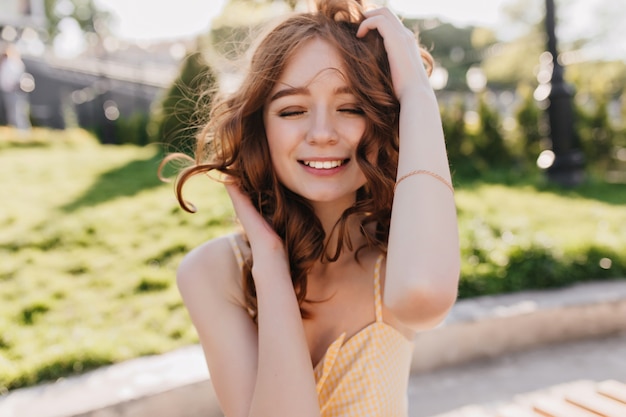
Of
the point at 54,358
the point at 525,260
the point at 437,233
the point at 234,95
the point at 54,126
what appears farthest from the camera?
the point at 54,126

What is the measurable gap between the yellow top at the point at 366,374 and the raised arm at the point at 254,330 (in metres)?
0.21

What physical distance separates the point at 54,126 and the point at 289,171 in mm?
23759

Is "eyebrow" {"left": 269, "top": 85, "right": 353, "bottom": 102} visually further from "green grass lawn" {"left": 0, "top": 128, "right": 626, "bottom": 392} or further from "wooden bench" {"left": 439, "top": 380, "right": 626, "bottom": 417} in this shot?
"green grass lawn" {"left": 0, "top": 128, "right": 626, "bottom": 392}

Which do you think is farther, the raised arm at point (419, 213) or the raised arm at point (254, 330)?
the raised arm at point (254, 330)

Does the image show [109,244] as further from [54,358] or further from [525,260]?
[525,260]

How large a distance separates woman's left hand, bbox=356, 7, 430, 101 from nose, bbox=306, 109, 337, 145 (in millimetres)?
227

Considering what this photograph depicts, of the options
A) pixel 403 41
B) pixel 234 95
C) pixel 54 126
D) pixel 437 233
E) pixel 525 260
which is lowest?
pixel 54 126

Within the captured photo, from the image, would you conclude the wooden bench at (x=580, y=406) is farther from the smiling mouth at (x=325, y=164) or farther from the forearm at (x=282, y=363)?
the smiling mouth at (x=325, y=164)

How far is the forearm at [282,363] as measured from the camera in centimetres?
152

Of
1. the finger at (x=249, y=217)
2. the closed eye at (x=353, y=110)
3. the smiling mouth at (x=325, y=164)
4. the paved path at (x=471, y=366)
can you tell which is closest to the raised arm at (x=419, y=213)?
the closed eye at (x=353, y=110)

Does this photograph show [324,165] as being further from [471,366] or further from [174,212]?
[174,212]

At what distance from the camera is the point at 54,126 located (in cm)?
2294

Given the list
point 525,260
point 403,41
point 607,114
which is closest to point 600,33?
point 607,114

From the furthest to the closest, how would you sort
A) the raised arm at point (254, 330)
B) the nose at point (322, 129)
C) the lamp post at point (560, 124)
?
the lamp post at point (560, 124)
the nose at point (322, 129)
the raised arm at point (254, 330)
